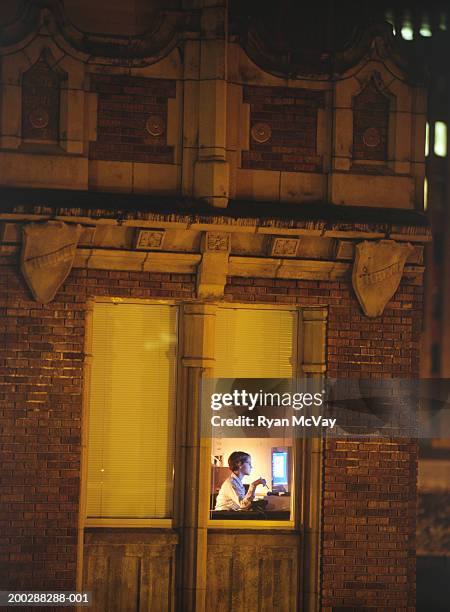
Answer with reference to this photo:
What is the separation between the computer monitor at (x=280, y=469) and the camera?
1108 cm

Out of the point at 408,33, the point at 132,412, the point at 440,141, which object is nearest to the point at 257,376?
the point at 132,412

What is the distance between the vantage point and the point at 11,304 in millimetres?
10461

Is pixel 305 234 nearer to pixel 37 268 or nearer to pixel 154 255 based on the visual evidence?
pixel 154 255

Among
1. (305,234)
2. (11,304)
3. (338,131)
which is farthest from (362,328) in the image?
(11,304)

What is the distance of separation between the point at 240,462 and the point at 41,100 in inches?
148

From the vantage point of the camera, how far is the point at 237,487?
1100cm

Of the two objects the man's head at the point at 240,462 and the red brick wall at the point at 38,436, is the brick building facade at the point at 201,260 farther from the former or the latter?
the man's head at the point at 240,462

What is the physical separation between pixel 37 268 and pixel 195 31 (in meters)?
2.59

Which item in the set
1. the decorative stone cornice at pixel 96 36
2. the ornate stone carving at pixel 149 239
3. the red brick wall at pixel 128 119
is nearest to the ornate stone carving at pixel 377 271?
the ornate stone carving at pixel 149 239

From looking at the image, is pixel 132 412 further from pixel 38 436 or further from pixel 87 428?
pixel 38 436

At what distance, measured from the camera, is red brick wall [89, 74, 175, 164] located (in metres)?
10.7

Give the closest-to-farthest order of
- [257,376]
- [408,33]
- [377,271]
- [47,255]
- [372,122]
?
1. [47,255]
2. [377,271]
3. [257,376]
4. [372,122]
5. [408,33]

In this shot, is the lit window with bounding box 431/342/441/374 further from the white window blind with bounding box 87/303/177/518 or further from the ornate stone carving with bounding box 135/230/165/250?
the ornate stone carving with bounding box 135/230/165/250

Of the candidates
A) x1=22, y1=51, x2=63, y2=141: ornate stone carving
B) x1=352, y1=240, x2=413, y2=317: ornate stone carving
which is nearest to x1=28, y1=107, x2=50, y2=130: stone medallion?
x1=22, y1=51, x2=63, y2=141: ornate stone carving
